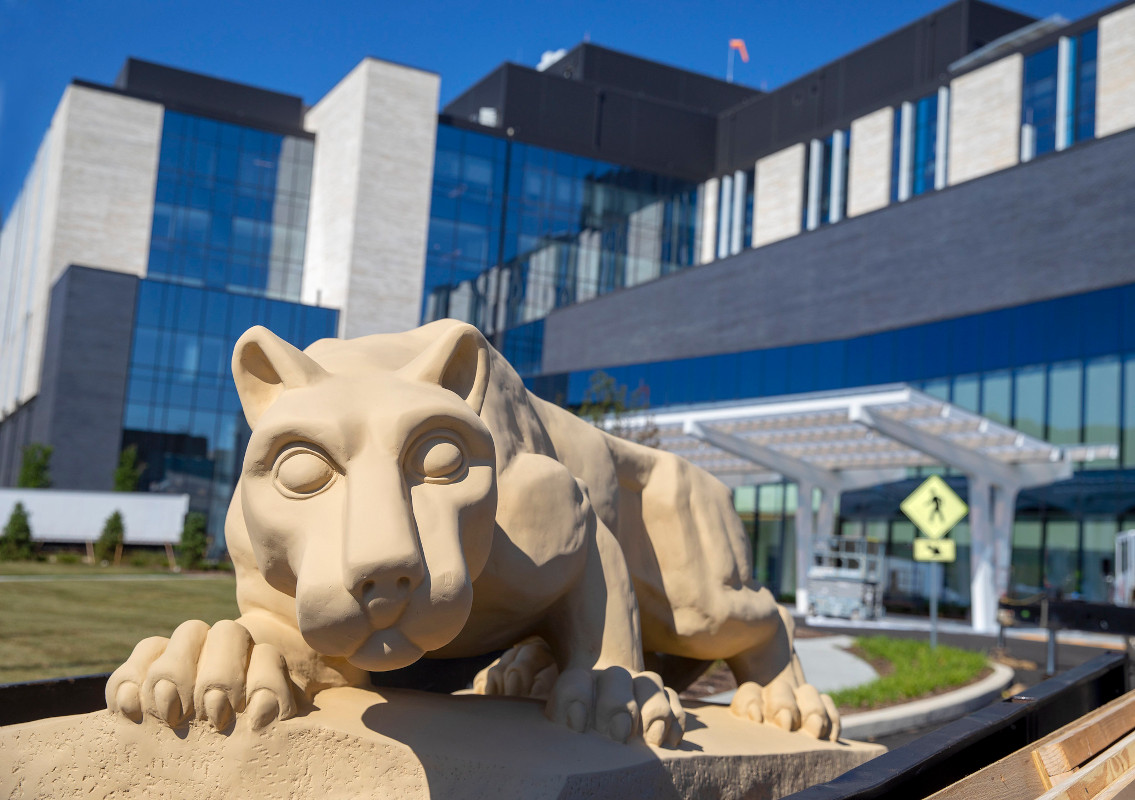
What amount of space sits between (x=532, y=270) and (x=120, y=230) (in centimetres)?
1728

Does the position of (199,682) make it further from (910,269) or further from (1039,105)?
(1039,105)

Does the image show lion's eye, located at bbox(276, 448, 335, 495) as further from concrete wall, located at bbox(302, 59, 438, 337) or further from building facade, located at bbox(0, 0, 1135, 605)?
concrete wall, located at bbox(302, 59, 438, 337)

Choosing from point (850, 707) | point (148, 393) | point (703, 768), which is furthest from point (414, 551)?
point (148, 393)

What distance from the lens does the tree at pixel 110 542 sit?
25.1 metres

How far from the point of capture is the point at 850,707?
9758mm

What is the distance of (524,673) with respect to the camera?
4074 millimetres

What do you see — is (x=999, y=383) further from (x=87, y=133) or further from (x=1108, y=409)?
(x=87, y=133)

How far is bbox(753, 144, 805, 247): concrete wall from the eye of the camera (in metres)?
42.0

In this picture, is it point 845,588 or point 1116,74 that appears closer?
point 845,588

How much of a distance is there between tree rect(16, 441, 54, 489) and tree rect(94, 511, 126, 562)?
9.73 meters

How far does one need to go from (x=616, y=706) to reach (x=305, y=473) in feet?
4.09

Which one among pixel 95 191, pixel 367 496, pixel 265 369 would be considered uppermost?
pixel 95 191

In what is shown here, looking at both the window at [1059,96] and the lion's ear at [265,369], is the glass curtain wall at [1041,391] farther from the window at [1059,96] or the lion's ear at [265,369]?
the lion's ear at [265,369]

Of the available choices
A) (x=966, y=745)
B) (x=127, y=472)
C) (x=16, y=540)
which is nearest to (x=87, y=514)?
(x=16, y=540)
